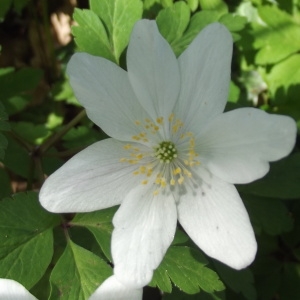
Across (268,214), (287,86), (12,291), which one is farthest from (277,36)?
(12,291)

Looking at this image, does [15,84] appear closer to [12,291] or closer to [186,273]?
[12,291]

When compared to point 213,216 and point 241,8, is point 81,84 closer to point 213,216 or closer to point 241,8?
point 213,216

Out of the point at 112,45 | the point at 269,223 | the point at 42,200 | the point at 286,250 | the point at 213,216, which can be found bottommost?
the point at 286,250

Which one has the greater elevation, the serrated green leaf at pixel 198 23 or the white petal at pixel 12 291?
the serrated green leaf at pixel 198 23

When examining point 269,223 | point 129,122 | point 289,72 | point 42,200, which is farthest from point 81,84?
point 289,72

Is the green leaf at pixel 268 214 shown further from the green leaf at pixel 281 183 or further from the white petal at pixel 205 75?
the white petal at pixel 205 75

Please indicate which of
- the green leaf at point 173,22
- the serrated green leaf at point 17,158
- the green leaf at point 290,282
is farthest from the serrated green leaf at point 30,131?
the green leaf at point 290,282
